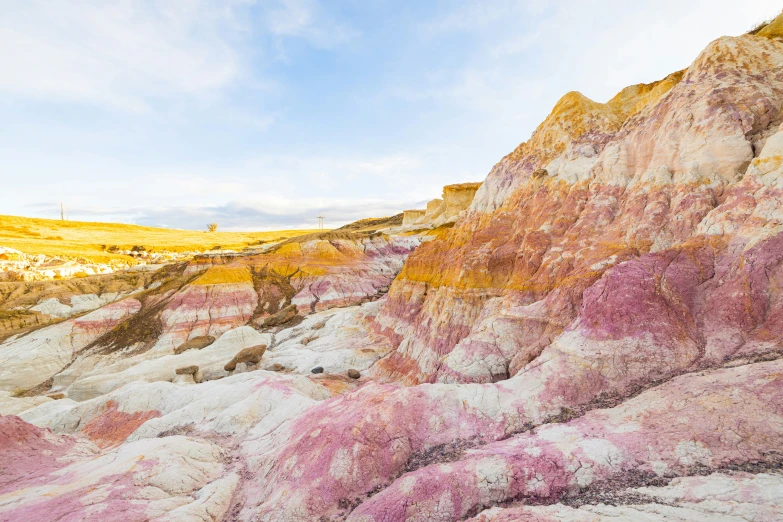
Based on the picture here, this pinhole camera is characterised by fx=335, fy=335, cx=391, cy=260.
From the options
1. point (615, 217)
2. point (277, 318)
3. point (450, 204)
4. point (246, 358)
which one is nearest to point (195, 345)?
point (246, 358)

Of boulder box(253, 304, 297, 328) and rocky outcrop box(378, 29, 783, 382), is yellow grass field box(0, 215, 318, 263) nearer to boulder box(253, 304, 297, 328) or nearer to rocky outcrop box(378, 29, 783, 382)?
boulder box(253, 304, 297, 328)

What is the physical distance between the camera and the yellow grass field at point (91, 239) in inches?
3216

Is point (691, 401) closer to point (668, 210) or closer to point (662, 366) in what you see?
point (662, 366)

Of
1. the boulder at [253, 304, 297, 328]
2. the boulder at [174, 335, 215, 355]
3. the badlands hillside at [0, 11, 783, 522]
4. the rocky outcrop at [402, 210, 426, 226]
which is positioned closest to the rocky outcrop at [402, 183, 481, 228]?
the rocky outcrop at [402, 210, 426, 226]

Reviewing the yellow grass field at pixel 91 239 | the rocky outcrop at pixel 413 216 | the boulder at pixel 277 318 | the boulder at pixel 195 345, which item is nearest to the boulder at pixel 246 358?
the boulder at pixel 195 345

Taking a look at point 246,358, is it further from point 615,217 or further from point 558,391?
point 615,217

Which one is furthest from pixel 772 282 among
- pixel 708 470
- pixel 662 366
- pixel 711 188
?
pixel 708 470

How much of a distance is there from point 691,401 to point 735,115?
12.8 metres

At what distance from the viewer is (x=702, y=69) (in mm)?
16547

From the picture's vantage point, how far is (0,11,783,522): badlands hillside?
24.7ft

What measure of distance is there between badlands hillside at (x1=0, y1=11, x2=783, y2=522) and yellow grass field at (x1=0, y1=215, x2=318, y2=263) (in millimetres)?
78441

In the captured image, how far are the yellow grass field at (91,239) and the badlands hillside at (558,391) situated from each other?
7844 cm

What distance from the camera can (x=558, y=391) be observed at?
35.7ft

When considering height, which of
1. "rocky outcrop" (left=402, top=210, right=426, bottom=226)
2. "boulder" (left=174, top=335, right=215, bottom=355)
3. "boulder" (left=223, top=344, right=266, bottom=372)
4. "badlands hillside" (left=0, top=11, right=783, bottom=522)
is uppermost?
"rocky outcrop" (left=402, top=210, right=426, bottom=226)
